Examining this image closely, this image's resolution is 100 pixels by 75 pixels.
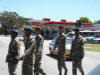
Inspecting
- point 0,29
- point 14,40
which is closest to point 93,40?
point 14,40

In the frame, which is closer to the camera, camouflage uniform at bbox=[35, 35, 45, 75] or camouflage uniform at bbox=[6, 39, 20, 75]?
camouflage uniform at bbox=[6, 39, 20, 75]

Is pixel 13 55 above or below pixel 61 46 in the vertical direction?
above

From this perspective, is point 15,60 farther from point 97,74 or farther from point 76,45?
point 97,74

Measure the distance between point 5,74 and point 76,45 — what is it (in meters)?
3.16

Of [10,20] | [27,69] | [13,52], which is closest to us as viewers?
[27,69]

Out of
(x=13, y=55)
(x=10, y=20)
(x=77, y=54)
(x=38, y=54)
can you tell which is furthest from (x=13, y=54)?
(x=10, y=20)

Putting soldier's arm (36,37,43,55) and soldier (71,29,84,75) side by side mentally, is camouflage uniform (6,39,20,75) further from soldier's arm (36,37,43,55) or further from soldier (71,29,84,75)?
soldier (71,29,84,75)

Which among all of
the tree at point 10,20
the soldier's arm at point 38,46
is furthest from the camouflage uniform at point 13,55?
the tree at point 10,20

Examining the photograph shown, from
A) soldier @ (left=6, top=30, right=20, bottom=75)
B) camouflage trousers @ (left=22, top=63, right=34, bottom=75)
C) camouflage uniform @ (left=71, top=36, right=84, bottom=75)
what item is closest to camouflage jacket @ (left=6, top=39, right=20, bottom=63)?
soldier @ (left=6, top=30, right=20, bottom=75)

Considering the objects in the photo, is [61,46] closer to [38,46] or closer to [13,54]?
[38,46]

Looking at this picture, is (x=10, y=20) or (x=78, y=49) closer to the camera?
(x=78, y=49)

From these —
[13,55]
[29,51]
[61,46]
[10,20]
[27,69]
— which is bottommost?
[10,20]

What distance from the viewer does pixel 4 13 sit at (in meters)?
97.3

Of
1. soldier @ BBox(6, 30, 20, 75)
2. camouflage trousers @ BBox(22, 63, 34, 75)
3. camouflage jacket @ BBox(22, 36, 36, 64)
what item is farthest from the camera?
soldier @ BBox(6, 30, 20, 75)
